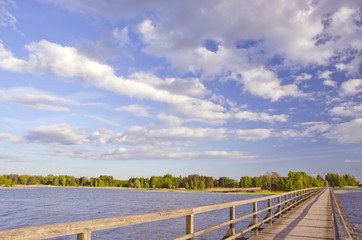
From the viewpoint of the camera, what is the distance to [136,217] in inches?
165

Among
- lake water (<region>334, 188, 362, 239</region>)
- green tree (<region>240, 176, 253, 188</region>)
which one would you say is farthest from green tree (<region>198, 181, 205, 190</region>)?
lake water (<region>334, 188, 362, 239</region>)

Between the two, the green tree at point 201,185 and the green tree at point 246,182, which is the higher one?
the green tree at point 246,182

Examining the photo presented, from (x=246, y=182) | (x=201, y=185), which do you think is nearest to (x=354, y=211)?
(x=246, y=182)

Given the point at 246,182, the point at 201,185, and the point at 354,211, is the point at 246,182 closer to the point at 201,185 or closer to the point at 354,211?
the point at 201,185

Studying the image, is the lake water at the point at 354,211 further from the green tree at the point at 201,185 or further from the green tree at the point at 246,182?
the green tree at the point at 201,185

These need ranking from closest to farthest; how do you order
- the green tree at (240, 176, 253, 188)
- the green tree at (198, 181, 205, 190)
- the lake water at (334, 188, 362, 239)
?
the lake water at (334, 188, 362, 239) → the green tree at (240, 176, 253, 188) → the green tree at (198, 181, 205, 190)

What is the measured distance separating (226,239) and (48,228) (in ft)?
17.5

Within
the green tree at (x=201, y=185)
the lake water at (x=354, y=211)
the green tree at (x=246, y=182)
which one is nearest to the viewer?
the lake water at (x=354, y=211)

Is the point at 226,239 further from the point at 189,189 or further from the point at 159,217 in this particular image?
the point at 189,189

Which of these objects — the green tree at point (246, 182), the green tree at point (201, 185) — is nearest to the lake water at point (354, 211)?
the green tree at point (246, 182)

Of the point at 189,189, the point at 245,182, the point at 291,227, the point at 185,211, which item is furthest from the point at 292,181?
the point at 185,211

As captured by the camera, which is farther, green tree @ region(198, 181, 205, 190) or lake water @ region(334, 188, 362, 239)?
green tree @ region(198, 181, 205, 190)

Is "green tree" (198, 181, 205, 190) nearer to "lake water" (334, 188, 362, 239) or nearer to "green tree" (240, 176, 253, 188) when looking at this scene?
"green tree" (240, 176, 253, 188)

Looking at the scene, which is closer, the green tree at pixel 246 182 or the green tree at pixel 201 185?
the green tree at pixel 246 182
